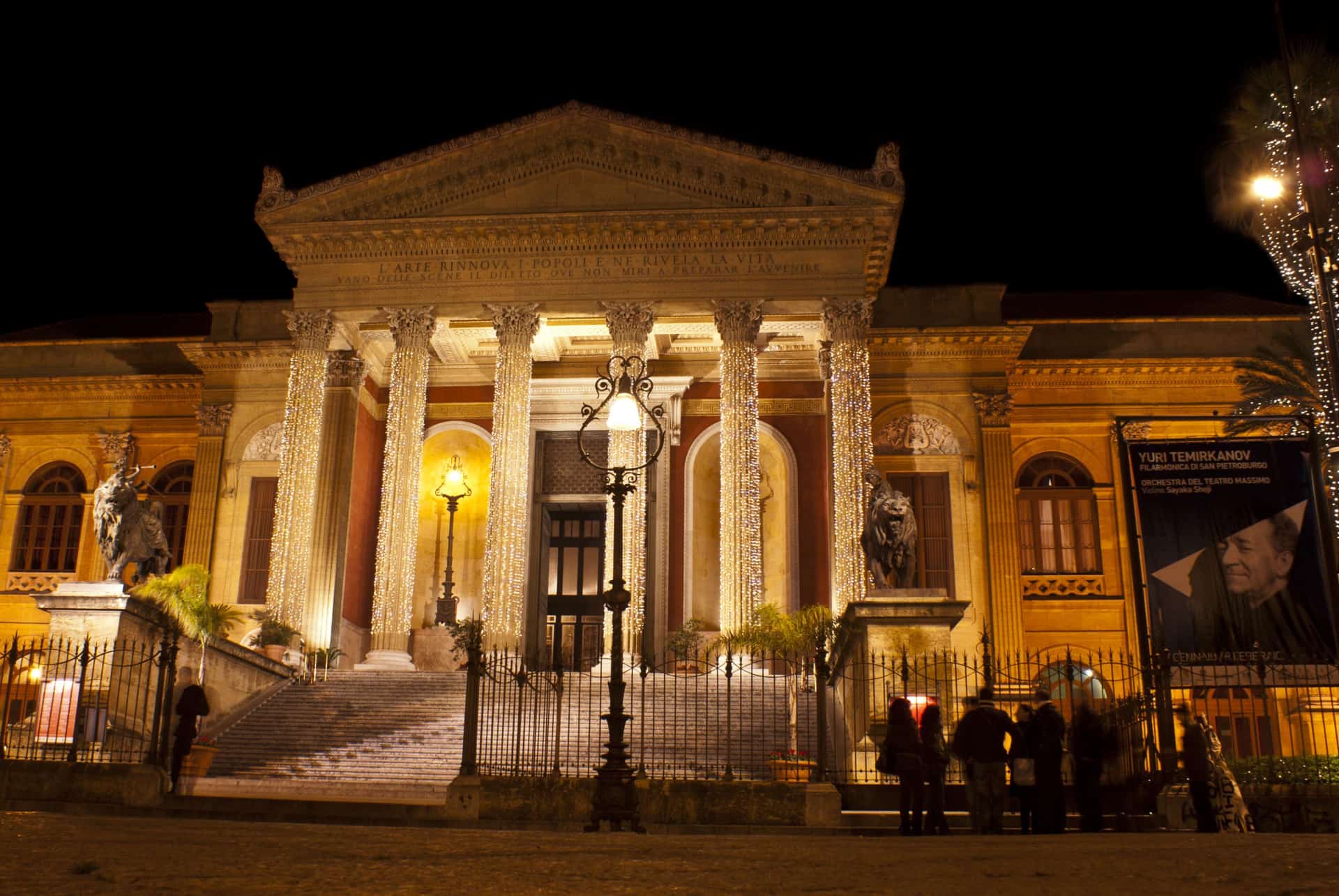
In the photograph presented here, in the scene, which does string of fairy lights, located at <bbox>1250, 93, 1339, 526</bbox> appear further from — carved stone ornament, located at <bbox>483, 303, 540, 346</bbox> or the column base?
the column base

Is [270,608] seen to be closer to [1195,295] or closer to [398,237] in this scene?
[398,237]

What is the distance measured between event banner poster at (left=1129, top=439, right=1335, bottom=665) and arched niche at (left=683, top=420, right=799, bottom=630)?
26.1ft

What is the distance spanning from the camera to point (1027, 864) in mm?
Answer: 5785

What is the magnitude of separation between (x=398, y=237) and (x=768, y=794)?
1610 cm

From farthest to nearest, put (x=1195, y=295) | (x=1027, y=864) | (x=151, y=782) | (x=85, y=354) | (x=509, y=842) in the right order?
(x=1195, y=295)
(x=85, y=354)
(x=151, y=782)
(x=509, y=842)
(x=1027, y=864)

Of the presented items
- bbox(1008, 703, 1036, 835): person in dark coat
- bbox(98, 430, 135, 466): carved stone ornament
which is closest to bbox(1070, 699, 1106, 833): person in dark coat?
bbox(1008, 703, 1036, 835): person in dark coat

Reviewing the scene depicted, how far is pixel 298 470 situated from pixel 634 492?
278 inches

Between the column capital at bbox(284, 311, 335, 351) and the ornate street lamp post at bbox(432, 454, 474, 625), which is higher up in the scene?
the column capital at bbox(284, 311, 335, 351)

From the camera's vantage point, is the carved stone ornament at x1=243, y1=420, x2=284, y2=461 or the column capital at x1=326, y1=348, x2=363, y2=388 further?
the carved stone ornament at x1=243, y1=420, x2=284, y2=461

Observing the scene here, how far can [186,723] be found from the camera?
14.6 meters

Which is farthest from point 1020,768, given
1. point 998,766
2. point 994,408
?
point 994,408

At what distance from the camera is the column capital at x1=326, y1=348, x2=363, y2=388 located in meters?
26.2

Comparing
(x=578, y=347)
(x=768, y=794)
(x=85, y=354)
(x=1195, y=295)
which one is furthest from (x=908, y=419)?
(x=85, y=354)

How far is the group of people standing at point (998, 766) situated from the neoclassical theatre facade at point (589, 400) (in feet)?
33.0
